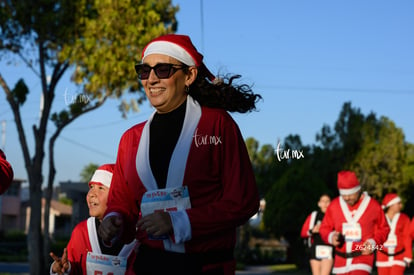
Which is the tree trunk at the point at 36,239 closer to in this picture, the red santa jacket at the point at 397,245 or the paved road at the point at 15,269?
the paved road at the point at 15,269

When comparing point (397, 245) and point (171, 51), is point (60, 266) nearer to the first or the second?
point (171, 51)

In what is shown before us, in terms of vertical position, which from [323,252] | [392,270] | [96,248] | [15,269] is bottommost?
[15,269]

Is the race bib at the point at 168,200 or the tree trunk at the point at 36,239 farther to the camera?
the tree trunk at the point at 36,239

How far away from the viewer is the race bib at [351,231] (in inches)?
407

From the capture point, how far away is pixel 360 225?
10281 millimetres

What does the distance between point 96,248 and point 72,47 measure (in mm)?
15702

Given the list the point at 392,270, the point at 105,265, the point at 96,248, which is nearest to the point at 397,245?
the point at 392,270

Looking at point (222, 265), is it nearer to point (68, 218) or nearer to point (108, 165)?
point (108, 165)

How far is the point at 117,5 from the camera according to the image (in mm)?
20453

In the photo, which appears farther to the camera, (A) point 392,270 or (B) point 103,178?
(A) point 392,270

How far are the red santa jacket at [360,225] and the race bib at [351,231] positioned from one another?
0.04 m

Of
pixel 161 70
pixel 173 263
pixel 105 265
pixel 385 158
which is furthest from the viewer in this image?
pixel 385 158

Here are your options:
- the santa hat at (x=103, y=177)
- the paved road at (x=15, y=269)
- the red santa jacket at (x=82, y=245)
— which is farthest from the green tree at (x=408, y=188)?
the red santa jacket at (x=82, y=245)

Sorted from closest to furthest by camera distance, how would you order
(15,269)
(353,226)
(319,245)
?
(353,226) < (319,245) < (15,269)
